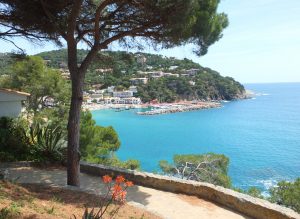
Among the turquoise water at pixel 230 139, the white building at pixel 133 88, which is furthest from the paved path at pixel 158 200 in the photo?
the white building at pixel 133 88

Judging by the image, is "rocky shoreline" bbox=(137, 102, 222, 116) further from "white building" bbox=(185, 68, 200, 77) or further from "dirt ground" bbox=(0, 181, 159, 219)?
"dirt ground" bbox=(0, 181, 159, 219)

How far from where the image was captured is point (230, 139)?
5638cm

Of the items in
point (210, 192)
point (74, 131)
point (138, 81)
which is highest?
point (138, 81)

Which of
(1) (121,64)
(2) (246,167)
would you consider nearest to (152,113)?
(2) (246,167)

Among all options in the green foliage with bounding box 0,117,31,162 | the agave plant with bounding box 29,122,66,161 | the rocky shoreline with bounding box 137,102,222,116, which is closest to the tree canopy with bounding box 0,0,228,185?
the agave plant with bounding box 29,122,66,161

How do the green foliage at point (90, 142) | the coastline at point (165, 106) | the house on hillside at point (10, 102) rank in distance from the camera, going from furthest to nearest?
the coastline at point (165, 106) → the green foliage at point (90, 142) → the house on hillside at point (10, 102)

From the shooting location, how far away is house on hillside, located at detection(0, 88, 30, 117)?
34.9 ft

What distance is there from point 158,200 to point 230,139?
171 feet

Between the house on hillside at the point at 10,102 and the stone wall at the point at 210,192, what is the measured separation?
4336 mm

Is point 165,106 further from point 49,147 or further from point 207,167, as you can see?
point 49,147

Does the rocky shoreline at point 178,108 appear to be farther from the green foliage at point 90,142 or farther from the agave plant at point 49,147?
the agave plant at point 49,147

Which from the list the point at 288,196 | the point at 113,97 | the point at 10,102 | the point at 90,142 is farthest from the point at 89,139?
the point at 113,97

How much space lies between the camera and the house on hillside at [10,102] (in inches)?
418

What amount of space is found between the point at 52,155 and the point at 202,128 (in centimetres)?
5960
